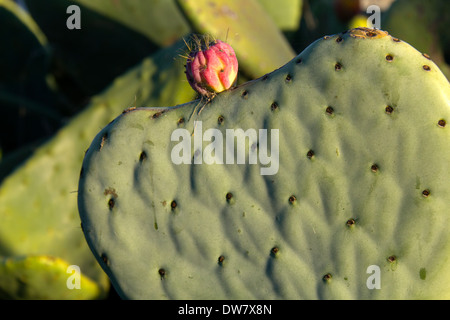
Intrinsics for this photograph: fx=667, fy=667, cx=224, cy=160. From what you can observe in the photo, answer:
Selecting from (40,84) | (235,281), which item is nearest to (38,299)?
(235,281)

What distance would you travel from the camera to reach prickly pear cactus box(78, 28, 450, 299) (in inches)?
46.0

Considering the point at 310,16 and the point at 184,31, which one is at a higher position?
the point at 310,16

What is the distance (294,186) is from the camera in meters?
1.23

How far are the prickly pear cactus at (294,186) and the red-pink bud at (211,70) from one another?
1.2 inches

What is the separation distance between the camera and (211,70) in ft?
4.18

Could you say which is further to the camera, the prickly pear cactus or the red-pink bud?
the red-pink bud

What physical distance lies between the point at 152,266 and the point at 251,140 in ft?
1.06

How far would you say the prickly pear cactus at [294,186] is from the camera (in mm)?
1169

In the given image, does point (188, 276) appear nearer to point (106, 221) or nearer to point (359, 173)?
point (106, 221)

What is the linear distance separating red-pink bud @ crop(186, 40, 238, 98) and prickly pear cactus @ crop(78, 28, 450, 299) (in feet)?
0.10

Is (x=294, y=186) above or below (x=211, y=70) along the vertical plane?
below

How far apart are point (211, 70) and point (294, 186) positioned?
273mm

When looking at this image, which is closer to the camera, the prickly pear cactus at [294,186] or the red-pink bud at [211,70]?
the prickly pear cactus at [294,186]

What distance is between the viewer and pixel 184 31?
2.61 m
